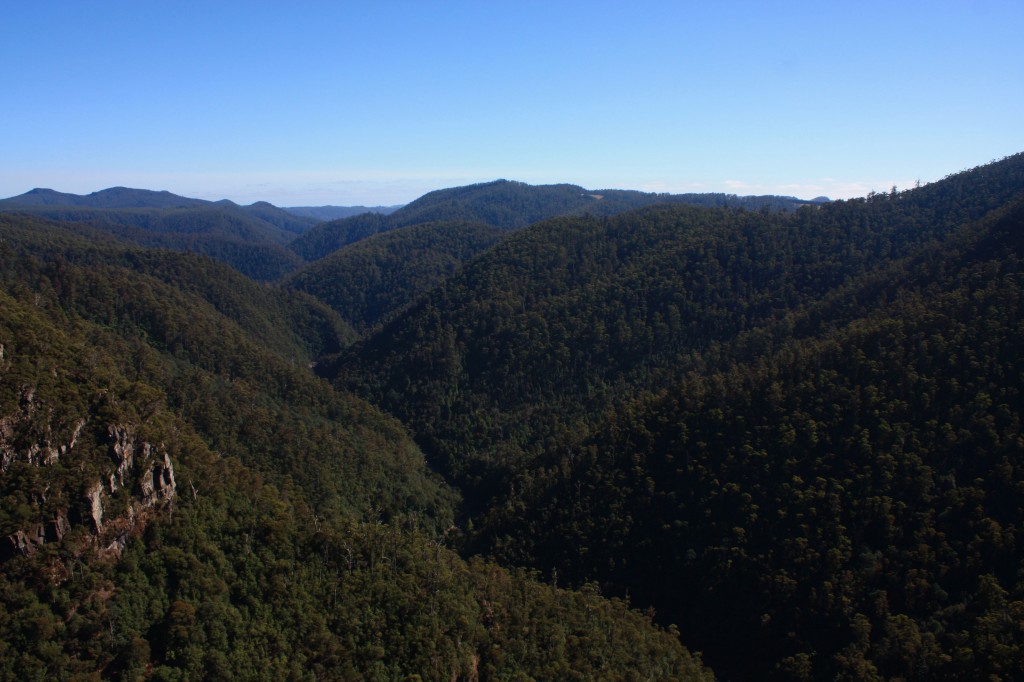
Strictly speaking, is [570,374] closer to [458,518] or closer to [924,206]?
[458,518]

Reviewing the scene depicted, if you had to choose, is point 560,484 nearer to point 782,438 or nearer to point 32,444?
point 782,438

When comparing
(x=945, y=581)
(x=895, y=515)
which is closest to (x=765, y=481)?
(x=895, y=515)

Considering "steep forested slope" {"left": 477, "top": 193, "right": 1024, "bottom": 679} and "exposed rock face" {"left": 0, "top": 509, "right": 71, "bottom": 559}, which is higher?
"exposed rock face" {"left": 0, "top": 509, "right": 71, "bottom": 559}

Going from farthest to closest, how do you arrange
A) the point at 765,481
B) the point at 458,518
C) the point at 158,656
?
the point at 458,518
the point at 765,481
the point at 158,656

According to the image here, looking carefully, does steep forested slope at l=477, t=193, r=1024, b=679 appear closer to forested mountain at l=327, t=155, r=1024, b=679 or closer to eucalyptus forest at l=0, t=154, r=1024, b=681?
forested mountain at l=327, t=155, r=1024, b=679

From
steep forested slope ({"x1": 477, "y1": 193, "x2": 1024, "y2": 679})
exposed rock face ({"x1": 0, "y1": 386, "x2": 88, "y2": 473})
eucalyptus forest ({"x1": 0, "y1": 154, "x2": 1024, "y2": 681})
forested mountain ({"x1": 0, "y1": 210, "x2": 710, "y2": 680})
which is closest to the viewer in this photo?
forested mountain ({"x1": 0, "y1": 210, "x2": 710, "y2": 680})

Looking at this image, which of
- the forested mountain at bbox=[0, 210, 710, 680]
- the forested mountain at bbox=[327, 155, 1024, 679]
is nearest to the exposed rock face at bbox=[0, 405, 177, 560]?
the forested mountain at bbox=[0, 210, 710, 680]
